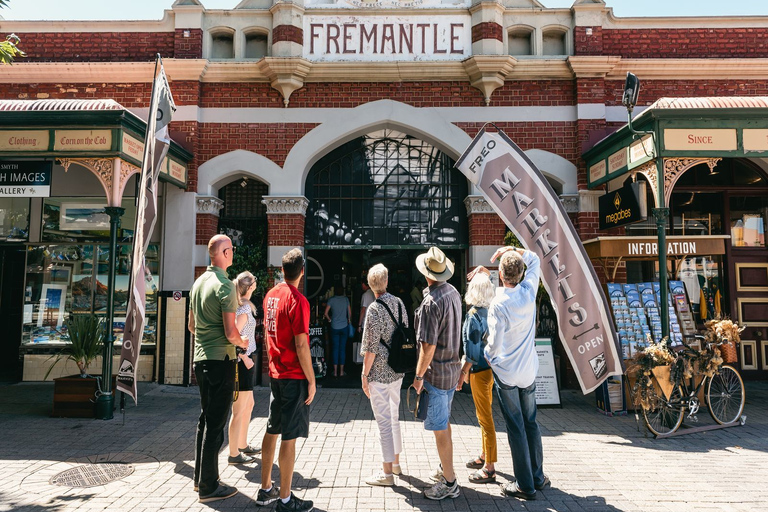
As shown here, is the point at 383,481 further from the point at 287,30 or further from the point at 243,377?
the point at 287,30

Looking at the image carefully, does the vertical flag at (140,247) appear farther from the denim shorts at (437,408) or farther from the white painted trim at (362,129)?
the denim shorts at (437,408)

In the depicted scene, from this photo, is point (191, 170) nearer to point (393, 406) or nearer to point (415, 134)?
point (415, 134)

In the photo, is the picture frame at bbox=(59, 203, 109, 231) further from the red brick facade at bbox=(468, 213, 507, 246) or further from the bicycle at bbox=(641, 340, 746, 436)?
the bicycle at bbox=(641, 340, 746, 436)

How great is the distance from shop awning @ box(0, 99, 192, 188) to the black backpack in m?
4.94

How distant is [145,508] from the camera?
381 centimetres

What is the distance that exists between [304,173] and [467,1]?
441 cm

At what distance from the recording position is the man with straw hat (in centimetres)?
399

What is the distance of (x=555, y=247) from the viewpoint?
6383mm

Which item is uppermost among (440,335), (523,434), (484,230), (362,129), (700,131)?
(362,129)

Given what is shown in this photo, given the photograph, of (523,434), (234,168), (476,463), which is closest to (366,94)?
(234,168)

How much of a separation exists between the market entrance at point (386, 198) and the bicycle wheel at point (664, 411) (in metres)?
4.10

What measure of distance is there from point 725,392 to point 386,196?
6.01m

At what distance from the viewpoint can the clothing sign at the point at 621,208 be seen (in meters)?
6.96

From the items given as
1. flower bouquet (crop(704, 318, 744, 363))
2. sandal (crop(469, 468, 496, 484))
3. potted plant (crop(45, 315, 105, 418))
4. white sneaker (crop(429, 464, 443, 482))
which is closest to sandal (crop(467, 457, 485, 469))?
sandal (crop(469, 468, 496, 484))
